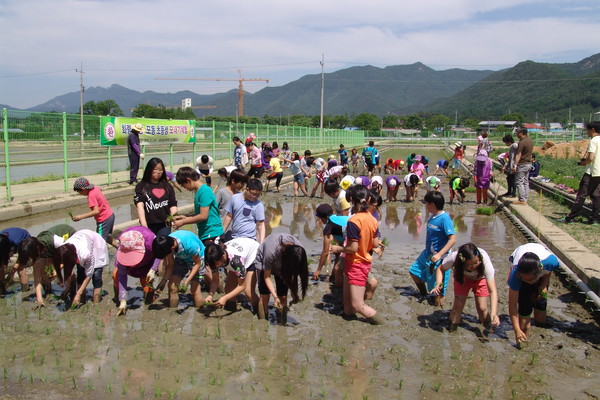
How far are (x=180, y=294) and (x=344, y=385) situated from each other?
3.04 meters

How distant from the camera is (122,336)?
5348 millimetres

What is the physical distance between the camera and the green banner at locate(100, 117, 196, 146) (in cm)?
1611

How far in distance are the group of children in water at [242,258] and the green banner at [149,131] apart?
30.7ft

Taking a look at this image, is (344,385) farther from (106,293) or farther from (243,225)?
(106,293)

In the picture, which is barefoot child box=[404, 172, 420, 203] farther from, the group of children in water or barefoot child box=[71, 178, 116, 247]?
barefoot child box=[71, 178, 116, 247]

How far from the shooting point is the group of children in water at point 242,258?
18.3 feet

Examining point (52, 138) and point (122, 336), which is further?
point (52, 138)

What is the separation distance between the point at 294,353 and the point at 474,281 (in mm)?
2027

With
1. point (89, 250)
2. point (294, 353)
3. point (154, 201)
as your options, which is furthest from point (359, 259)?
point (89, 250)

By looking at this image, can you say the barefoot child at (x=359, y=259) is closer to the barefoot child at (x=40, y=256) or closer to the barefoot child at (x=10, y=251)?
the barefoot child at (x=40, y=256)

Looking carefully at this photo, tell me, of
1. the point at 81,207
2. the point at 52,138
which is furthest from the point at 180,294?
the point at 52,138

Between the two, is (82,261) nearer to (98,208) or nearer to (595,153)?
(98,208)

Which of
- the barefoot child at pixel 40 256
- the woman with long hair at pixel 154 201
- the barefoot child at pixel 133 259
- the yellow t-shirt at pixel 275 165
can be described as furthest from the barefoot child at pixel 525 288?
the yellow t-shirt at pixel 275 165

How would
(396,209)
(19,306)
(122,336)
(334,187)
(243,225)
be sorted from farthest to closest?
(396,209)
(334,187)
(243,225)
(19,306)
(122,336)
